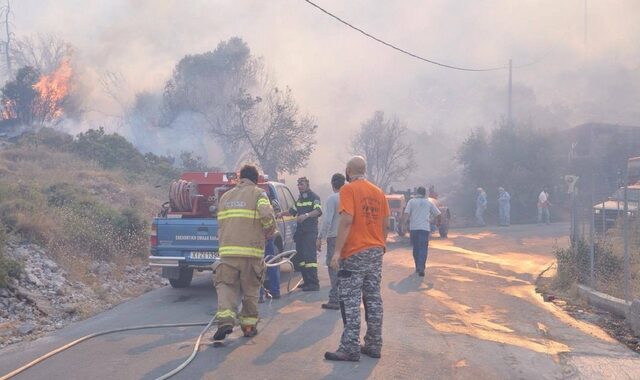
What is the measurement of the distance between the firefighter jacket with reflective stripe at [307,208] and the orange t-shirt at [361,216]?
159 inches

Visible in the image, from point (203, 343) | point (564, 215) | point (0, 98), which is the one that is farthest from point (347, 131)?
point (203, 343)

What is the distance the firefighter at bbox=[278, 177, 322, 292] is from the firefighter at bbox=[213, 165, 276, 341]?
132 inches

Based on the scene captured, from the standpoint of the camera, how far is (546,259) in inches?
629

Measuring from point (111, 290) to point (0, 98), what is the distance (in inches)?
981

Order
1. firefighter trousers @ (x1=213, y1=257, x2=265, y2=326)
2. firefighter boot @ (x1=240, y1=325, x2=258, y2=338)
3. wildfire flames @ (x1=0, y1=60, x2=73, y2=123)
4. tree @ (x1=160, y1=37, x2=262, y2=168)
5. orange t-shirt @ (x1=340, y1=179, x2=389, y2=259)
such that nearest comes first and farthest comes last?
orange t-shirt @ (x1=340, y1=179, x2=389, y2=259) → firefighter trousers @ (x1=213, y1=257, x2=265, y2=326) → firefighter boot @ (x1=240, y1=325, x2=258, y2=338) → wildfire flames @ (x1=0, y1=60, x2=73, y2=123) → tree @ (x1=160, y1=37, x2=262, y2=168)

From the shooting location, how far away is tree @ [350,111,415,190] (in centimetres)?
4000

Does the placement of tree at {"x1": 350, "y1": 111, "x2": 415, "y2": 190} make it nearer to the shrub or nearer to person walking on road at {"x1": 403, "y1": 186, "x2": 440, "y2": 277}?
person walking on road at {"x1": 403, "y1": 186, "x2": 440, "y2": 277}

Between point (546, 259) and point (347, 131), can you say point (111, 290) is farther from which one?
point (347, 131)

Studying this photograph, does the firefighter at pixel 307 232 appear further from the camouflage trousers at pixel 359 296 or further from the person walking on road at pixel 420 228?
the camouflage trousers at pixel 359 296

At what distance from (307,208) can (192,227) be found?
1.83 meters

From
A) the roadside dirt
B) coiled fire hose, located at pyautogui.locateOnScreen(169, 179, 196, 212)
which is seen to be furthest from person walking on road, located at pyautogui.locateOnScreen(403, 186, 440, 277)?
coiled fire hose, located at pyautogui.locateOnScreen(169, 179, 196, 212)

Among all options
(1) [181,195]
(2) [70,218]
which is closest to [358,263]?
(1) [181,195]

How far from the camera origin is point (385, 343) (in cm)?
678

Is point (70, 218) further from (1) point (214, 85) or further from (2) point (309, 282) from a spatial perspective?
(1) point (214, 85)
